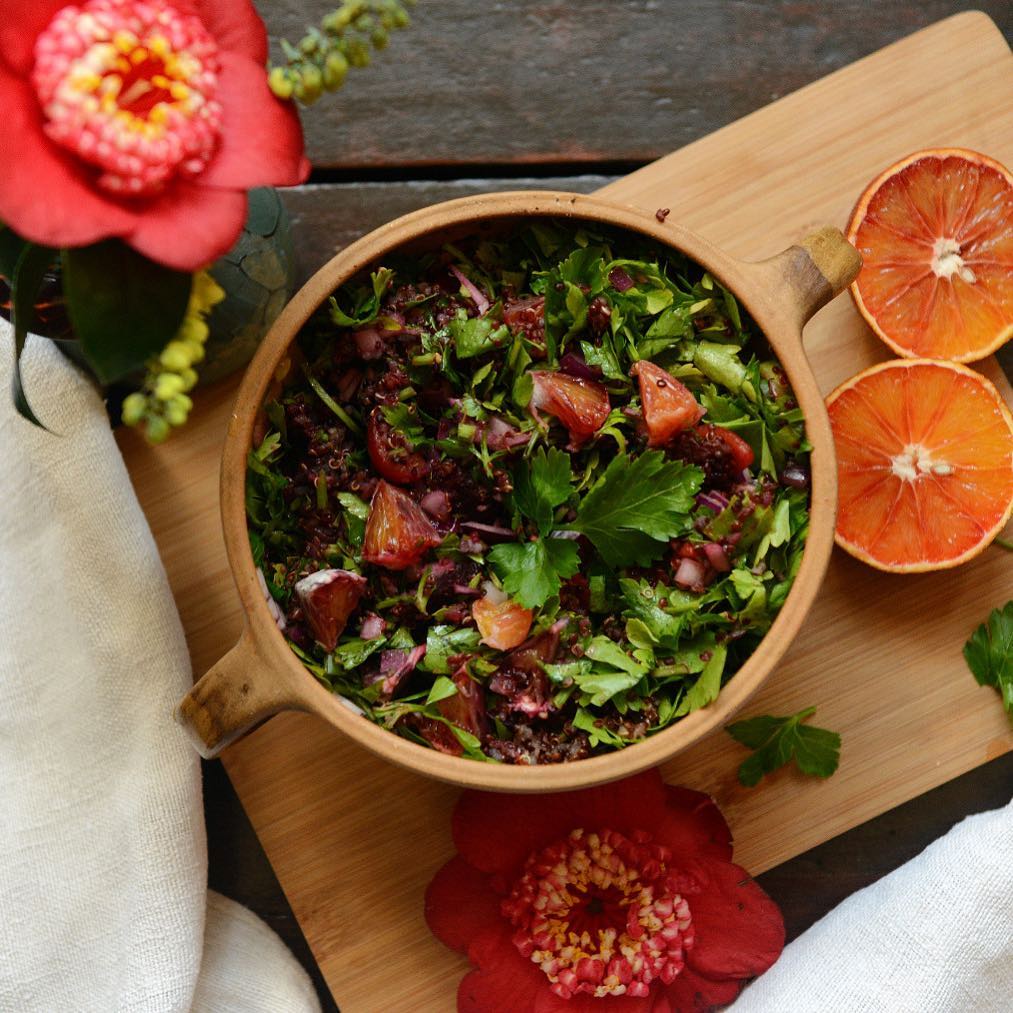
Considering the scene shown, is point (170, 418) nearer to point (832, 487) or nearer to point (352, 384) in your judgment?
point (352, 384)

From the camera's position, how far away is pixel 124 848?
150 cm

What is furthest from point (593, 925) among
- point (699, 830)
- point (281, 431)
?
point (281, 431)

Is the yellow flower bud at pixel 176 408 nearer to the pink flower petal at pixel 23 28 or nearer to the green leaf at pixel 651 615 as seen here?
the pink flower petal at pixel 23 28

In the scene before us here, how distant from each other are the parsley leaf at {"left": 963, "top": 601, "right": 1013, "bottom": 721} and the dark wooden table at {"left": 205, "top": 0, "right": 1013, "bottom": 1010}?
0.79 ft

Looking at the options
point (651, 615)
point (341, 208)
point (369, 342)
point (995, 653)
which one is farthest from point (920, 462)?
point (341, 208)

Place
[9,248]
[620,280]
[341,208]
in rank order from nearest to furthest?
[9,248]
[620,280]
[341,208]

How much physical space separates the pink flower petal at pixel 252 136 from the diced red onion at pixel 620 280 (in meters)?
0.49

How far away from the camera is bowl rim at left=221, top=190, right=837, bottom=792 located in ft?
3.86

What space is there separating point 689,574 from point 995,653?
50 centimetres

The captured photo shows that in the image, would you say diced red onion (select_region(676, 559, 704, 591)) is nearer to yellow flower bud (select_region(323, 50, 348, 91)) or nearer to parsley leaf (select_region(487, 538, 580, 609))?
parsley leaf (select_region(487, 538, 580, 609))

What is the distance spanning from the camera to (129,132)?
81cm

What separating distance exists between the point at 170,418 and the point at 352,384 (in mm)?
485

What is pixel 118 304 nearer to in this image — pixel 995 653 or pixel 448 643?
pixel 448 643

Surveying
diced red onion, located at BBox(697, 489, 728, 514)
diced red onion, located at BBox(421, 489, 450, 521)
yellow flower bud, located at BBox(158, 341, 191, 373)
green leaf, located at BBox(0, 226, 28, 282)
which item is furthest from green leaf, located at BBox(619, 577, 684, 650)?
green leaf, located at BBox(0, 226, 28, 282)
